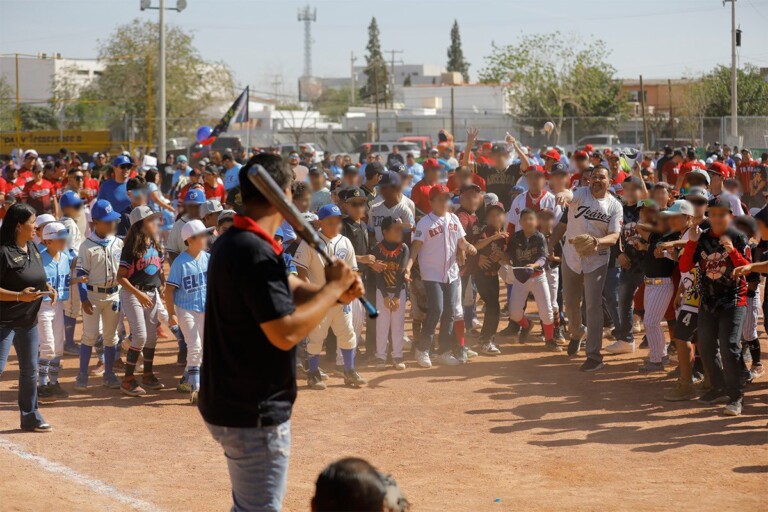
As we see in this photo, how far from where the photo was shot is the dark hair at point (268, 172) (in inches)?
158

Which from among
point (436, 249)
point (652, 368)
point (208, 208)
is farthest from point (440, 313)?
point (208, 208)

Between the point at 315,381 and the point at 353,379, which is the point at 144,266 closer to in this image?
the point at 315,381

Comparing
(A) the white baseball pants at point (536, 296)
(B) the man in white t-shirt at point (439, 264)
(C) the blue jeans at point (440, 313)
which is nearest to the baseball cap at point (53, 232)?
(B) the man in white t-shirt at point (439, 264)

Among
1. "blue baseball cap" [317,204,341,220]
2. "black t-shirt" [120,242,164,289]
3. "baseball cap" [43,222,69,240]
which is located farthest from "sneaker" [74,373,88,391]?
"blue baseball cap" [317,204,341,220]

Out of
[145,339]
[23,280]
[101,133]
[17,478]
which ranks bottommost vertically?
[17,478]

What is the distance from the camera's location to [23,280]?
8031mm

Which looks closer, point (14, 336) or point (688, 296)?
point (14, 336)

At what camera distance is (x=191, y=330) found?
30.2 ft

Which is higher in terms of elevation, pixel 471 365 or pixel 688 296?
pixel 688 296

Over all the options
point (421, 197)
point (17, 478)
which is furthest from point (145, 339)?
point (421, 197)

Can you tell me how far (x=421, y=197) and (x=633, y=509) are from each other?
7.29 meters

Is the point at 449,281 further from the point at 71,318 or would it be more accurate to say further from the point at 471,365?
the point at 71,318

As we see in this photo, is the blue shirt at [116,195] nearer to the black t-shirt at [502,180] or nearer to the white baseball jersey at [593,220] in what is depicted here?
the black t-shirt at [502,180]

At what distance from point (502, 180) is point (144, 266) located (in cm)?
690
